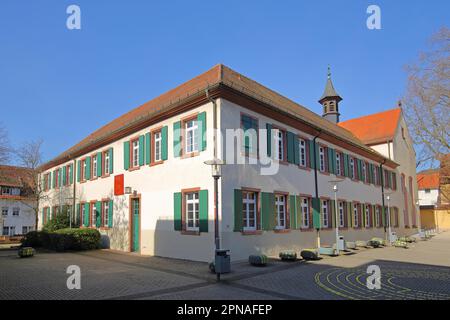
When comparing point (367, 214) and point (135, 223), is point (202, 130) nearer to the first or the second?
point (135, 223)

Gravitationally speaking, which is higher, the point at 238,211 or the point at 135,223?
the point at 238,211

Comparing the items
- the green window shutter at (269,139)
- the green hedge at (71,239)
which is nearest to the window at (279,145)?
the green window shutter at (269,139)

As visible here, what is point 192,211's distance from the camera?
14227mm

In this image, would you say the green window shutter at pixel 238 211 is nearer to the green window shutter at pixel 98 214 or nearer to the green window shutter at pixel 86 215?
the green window shutter at pixel 98 214

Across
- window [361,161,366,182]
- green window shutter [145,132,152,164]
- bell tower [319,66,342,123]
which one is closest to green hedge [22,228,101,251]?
green window shutter [145,132,152,164]

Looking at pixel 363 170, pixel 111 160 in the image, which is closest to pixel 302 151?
pixel 363 170

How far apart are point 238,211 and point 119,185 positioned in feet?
27.0

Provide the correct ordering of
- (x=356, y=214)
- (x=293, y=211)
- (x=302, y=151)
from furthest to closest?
(x=356, y=214), (x=302, y=151), (x=293, y=211)

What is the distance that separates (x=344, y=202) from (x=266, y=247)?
974cm

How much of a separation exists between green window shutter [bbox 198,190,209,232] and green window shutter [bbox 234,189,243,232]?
3.52ft

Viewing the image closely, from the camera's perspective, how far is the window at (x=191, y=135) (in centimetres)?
1445

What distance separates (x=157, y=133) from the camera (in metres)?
16.8

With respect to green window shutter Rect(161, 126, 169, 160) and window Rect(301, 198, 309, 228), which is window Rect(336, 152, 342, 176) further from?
green window shutter Rect(161, 126, 169, 160)
